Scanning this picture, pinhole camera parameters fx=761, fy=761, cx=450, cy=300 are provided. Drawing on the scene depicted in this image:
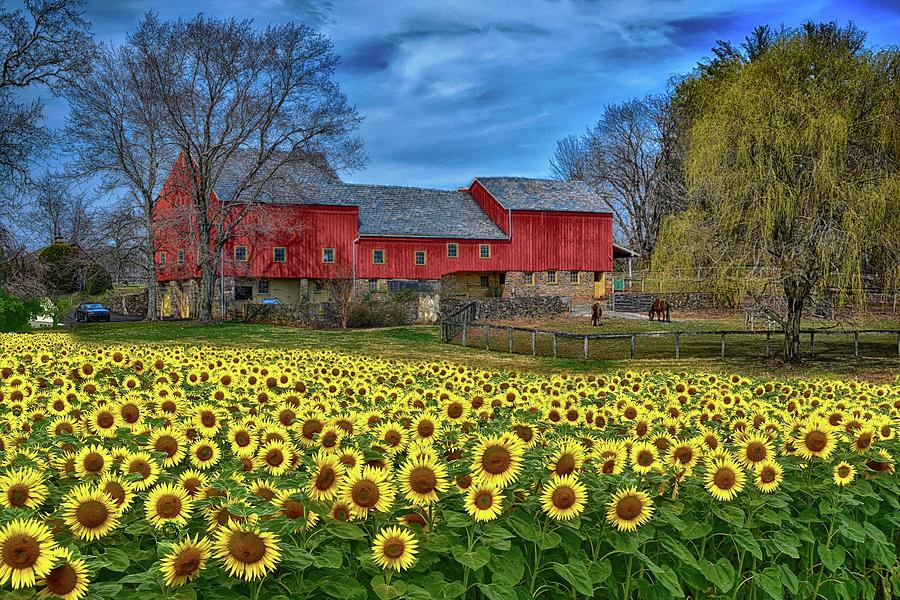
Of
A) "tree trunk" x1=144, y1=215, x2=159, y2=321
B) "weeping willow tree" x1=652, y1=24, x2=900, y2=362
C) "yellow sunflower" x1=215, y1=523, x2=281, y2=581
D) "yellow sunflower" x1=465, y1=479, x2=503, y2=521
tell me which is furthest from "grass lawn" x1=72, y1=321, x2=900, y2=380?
"yellow sunflower" x1=215, y1=523, x2=281, y2=581

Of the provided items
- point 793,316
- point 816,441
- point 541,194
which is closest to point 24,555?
point 816,441

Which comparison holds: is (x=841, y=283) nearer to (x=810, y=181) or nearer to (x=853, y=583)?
(x=810, y=181)

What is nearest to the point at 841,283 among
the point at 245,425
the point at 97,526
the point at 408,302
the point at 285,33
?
the point at 245,425

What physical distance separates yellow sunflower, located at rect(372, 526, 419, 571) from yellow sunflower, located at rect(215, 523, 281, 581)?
35 cm

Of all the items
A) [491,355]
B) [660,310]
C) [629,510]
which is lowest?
[491,355]

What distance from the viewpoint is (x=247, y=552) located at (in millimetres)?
2309

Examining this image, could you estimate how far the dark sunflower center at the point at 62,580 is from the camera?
7.32 feet

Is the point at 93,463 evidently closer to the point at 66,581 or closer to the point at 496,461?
the point at 66,581

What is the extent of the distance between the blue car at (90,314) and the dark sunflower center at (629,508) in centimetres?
4635

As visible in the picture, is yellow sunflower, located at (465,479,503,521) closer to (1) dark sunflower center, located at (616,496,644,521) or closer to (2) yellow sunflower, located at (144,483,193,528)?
(1) dark sunflower center, located at (616,496,644,521)

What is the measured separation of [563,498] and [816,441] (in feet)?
6.04

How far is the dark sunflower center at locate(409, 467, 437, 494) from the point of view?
9.07 ft

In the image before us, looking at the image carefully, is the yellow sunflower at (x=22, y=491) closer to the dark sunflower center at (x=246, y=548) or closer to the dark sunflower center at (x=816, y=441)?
the dark sunflower center at (x=246, y=548)

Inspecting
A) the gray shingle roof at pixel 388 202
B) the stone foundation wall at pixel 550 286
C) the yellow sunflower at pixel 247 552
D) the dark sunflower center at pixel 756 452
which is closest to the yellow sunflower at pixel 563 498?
the yellow sunflower at pixel 247 552
